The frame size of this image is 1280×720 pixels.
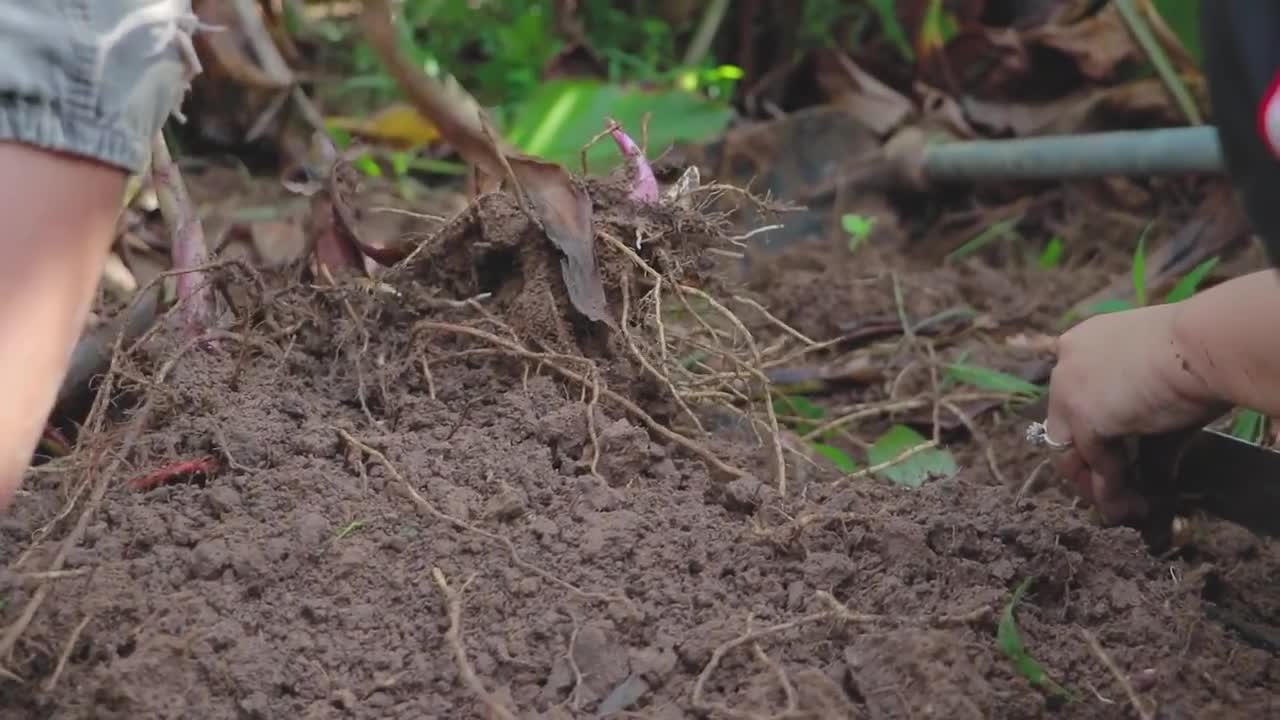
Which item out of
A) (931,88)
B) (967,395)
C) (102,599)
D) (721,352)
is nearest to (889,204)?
(931,88)

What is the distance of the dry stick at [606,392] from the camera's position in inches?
46.8

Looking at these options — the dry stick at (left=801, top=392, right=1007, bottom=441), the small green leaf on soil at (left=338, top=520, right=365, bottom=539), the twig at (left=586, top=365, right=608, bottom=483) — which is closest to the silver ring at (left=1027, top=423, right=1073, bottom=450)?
the dry stick at (left=801, top=392, right=1007, bottom=441)

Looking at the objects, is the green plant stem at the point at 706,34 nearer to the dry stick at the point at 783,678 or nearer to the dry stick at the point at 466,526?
the dry stick at the point at 466,526

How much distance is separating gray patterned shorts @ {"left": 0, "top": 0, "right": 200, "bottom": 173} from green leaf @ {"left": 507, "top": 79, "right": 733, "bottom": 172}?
1381mm

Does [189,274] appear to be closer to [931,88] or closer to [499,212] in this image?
[499,212]

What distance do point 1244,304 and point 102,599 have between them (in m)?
0.92

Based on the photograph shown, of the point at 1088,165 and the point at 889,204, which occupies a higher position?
the point at 1088,165

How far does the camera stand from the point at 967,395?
1651 millimetres

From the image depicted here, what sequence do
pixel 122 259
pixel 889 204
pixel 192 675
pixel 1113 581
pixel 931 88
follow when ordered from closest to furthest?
pixel 192 675
pixel 1113 581
pixel 122 259
pixel 889 204
pixel 931 88

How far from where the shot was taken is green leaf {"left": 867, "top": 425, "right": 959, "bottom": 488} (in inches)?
56.7

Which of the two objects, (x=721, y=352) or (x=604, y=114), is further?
(x=604, y=114)

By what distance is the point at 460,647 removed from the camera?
0.92 m

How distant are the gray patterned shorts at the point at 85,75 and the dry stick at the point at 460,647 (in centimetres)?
39

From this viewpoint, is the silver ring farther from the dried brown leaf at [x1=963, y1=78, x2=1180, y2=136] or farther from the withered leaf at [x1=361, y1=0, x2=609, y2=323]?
the dried brown leaf at [x1=963, y1=78, x2=1180, y2=136]
